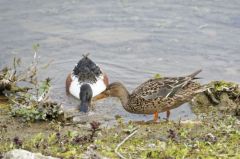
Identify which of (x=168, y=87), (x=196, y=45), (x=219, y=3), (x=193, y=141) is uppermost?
(x=219, y=3)

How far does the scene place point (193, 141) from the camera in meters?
7.14

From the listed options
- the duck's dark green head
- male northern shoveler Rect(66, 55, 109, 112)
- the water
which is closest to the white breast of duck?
male northern shoveler Rect(66, 55, 109, 112)

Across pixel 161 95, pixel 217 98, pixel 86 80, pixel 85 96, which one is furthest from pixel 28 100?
pixel 86 80

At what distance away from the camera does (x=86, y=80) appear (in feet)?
43.0

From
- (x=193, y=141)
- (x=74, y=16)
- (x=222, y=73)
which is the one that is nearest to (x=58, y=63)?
(x=74, y=16)

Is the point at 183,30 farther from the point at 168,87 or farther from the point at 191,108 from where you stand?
the point at 168,87

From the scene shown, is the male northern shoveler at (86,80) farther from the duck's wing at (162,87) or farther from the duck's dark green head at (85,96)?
the duck's wing at (162,87)

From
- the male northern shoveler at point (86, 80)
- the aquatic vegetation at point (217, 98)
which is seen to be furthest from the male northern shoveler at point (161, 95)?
the male northern shoveler at point (86, 80)

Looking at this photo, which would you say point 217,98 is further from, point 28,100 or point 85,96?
point 28,100

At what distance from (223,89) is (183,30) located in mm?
4019

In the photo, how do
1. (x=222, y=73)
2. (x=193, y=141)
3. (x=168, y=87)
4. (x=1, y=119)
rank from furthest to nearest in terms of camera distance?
(x=222, y=73)
(x=168, y=87)
(x=1, y=119)
(x=193, y=141)

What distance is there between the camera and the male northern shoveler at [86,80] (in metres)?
12.3

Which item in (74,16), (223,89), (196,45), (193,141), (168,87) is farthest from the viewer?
(74,16)

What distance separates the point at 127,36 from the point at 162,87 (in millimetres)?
4908
